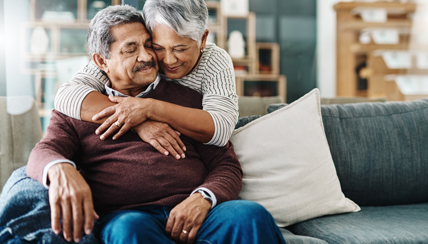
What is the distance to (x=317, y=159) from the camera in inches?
54.9

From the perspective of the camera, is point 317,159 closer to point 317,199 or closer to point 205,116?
point 317,199

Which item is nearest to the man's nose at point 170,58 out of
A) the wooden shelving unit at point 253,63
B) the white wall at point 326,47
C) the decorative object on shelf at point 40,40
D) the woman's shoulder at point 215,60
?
the woman's shoulder at point 215,60

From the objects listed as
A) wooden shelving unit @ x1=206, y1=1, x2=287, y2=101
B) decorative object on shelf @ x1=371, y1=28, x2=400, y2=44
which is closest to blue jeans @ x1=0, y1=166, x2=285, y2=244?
wooden shelving unit @ x1=206, y1=1, x2=287, y2=101

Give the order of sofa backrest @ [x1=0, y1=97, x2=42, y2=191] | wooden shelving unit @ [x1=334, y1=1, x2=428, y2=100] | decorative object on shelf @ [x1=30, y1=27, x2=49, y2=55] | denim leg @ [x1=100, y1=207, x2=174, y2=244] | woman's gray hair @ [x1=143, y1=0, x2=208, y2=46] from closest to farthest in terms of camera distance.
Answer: denim leg @ [x1=100, y1=207, x2=174, y2=244], woman's gray hair @ [x1=143, y1=0, x2=208, y2=46], sofa backrest @ [x1=0, y1=97, x2=42, y2=191], decorative object on shelf @ [x1=30, y1=27, x2=49, y2=55], wooden shelving unit @ [x1=334, y1=1, x2=428, y2=100]

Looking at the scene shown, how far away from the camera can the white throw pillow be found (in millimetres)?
1349

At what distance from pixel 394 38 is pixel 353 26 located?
0.61m

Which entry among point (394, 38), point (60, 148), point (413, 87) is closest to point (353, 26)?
point (394, 38)

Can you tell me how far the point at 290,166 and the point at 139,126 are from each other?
594 mm

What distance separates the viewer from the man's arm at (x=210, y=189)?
3.35 feet

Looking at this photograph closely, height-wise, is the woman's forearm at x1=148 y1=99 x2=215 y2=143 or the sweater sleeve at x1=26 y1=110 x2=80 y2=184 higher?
the woman's forearm at x1=148 y1=99 x2=215 y2=143

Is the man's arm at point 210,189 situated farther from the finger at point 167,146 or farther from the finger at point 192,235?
the finger at point 167,146

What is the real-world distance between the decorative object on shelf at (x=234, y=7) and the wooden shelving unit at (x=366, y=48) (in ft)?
4.30

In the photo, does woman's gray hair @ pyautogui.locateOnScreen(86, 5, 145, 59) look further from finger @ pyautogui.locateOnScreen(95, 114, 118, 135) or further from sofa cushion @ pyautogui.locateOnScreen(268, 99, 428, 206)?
sofa cushion @ pyautogui.locateOnScreen(268, 99, 428, 206)

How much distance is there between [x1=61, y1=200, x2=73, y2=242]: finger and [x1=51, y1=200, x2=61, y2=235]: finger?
2 cm
